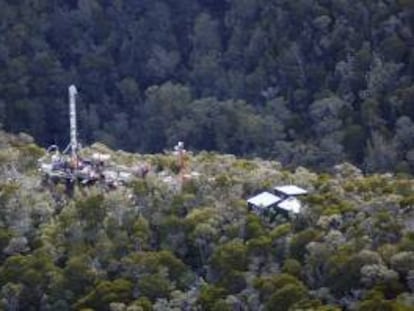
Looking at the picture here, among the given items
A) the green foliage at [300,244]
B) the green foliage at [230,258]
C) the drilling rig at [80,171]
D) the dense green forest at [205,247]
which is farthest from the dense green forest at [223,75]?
the green foliage at [230,258]

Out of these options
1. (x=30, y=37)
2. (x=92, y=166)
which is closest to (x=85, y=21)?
(x=30, y=37)

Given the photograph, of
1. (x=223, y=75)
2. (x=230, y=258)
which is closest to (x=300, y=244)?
(x=230, y=258)

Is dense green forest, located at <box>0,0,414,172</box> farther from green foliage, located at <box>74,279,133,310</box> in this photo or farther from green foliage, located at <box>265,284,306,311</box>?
green foliage, located at <box>265,284,306,311</box>

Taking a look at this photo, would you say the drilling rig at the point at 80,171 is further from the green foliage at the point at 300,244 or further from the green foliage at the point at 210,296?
the green foliage at the point at 210,296

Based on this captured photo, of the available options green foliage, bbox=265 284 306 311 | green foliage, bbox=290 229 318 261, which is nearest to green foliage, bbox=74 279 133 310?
green foliage, bbox=265 284 306 311

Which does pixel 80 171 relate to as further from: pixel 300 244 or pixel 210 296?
pixel 210 296

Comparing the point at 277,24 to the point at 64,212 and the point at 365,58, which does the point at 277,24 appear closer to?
the point at 365,58
